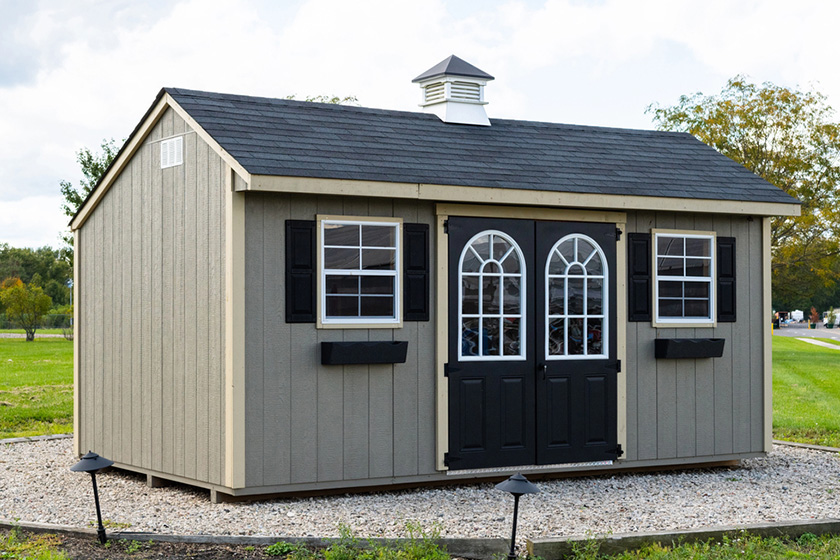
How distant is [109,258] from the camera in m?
8.80

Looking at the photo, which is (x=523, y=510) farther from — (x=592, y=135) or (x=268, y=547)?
(x=592, y=135)

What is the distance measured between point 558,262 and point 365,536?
3.29m

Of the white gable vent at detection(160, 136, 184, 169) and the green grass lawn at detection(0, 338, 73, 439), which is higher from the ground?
the white gable vent at detection(160, 136, 184, 169)

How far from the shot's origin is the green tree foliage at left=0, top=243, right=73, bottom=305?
175ft

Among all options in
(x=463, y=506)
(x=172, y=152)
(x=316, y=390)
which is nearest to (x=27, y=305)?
(x=172, y=152)

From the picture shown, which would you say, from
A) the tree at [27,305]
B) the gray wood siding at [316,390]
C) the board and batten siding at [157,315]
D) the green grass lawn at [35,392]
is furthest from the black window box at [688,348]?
the tree at [27,305]

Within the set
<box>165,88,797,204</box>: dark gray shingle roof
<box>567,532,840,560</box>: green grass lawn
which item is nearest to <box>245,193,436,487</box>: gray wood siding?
<box>165,88,797,204</box>: dark gray shingle roof

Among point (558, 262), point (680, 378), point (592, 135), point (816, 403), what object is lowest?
point (816, 403)

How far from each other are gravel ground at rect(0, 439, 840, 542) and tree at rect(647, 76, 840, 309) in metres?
17.3

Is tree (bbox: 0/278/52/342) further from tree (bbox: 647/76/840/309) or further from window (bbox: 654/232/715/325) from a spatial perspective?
window (bbox: 654/232/715/325)

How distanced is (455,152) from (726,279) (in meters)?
2.89

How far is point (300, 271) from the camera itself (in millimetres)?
7336

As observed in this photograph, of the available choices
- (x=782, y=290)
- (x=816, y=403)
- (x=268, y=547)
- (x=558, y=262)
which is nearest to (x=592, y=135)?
(x=558, y=262)

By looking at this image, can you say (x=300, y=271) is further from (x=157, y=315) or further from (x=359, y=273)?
(x=157, y=315)
